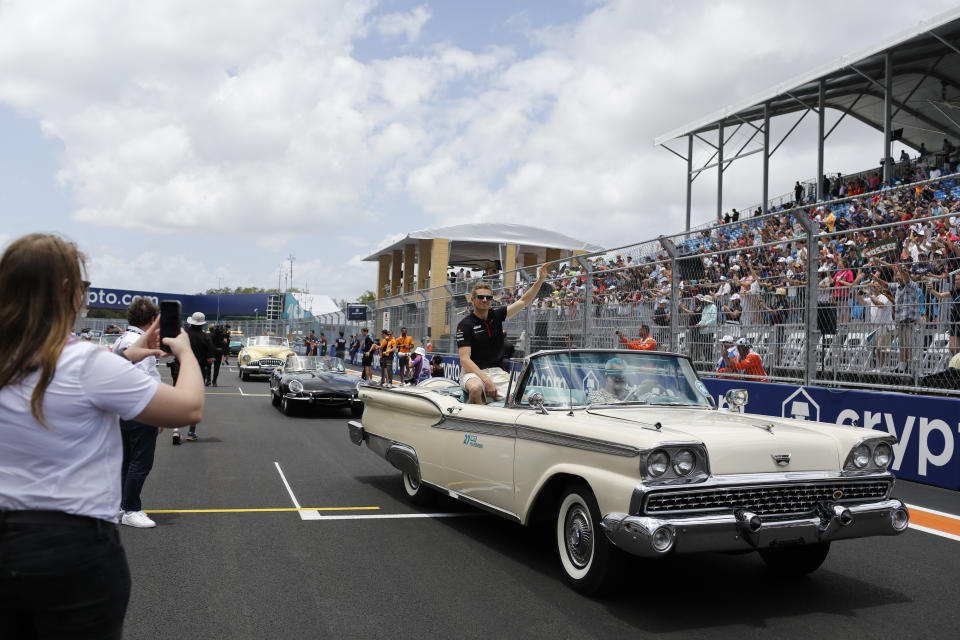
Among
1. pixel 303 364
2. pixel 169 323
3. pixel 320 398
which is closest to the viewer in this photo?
pixel 169 323

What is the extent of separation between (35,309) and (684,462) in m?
2.99

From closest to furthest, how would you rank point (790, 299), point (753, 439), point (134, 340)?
point (753, 439)
point (134, 340)
point (790, 299)

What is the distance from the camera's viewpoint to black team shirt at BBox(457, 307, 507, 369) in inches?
268

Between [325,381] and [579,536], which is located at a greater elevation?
[325,381]

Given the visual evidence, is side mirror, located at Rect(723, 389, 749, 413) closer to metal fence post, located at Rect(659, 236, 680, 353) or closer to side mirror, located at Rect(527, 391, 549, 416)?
side mirror, located at Rect(527, 391, 549, 416)

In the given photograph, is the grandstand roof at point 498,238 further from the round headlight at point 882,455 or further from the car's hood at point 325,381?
the round headlight at point 882,455

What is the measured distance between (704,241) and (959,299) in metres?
4.02

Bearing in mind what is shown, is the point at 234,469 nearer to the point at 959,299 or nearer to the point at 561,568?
the point at 561,568

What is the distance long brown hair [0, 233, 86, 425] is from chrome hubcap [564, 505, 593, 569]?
3.03 metres

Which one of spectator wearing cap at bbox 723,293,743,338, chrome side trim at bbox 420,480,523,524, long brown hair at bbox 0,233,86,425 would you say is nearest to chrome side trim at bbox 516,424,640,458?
chrome side trim at bbox 420,480,523,524

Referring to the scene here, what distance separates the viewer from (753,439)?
4.11 m

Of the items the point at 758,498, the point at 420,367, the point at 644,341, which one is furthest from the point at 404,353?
the point at 758,498

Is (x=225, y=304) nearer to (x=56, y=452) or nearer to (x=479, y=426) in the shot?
(x=479, y=426)

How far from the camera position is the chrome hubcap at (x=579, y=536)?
14.1ft
